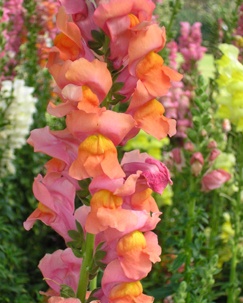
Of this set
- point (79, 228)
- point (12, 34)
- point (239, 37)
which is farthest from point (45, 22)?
point (79, 228)

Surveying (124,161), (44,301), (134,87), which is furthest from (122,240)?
(44,301)

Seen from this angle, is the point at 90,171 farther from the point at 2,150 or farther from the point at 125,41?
the point at 2,150

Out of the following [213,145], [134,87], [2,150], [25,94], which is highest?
[134,87]

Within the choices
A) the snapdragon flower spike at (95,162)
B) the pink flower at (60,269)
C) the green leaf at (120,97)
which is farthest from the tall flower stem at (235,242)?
the snapdragon flower spike at (95,162)

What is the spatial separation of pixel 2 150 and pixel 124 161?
1911 millimetres

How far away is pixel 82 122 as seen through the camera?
909 mm

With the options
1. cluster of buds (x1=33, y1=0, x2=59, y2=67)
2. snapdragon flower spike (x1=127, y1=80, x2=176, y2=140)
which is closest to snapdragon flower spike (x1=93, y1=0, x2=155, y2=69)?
snapdragon flower spike (x1=127, y1=80, x2=176, y2=140)

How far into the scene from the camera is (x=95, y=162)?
0.91 m

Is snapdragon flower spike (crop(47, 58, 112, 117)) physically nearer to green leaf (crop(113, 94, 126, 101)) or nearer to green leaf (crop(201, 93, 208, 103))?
green leaf (crop(113, 94, 126, 101))

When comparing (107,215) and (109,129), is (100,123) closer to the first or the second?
(109,129)

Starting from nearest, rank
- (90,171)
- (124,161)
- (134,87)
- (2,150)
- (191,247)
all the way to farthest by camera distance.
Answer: (90,171)
(134,87)
(124,161)
(191,247)
(2,150)

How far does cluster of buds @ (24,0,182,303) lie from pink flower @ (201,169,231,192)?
100 centimetres

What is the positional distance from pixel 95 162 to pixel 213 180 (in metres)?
1.24

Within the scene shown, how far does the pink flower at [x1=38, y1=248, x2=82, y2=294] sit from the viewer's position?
1171mm
